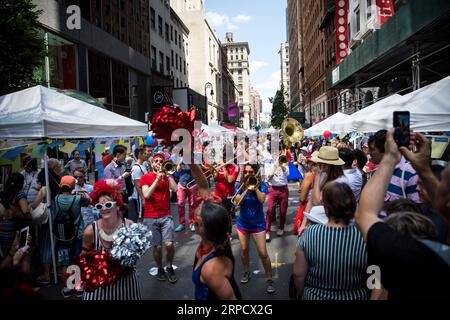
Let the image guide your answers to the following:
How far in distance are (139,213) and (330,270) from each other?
650 cm

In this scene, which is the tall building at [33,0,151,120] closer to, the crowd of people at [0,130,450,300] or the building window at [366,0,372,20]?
the crowd of people at [0,130,450,300]

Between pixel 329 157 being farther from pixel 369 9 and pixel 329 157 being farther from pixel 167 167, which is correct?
pixel 369 9

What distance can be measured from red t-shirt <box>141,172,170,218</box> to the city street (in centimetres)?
103

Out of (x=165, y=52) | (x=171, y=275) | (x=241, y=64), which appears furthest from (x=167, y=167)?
(x=241, y=64)

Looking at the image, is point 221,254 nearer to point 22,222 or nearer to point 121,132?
point 22,222

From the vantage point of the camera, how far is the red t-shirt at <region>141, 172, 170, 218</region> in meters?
5.05

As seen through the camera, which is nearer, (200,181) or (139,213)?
(200,181)

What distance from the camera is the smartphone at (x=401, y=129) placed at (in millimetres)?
1731

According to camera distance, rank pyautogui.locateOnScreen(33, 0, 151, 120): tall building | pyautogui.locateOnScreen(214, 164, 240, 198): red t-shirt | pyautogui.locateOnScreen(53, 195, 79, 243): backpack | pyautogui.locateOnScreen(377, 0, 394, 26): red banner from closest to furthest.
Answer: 1. pyautogui.locateOnScreen(53, 195, 79, 243): backpack
2. pyautogui.locateOnScreen(214, 164, 240, 198): red t-shirt
3. pyautogui.locateOnScreen(377, 0, 394, 26): red banner
4. pyautogui.locateOnScreen(33, 0, 151, 120): tall building

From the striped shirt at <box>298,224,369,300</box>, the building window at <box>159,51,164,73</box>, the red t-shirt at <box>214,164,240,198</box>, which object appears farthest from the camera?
the building window at <box>159,51,164,73</box>

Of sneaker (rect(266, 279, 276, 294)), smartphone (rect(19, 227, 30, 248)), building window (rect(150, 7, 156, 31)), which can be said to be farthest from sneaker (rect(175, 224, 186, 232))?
building window (rect(150, 7, 156, 31))

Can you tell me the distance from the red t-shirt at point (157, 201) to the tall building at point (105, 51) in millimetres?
10391

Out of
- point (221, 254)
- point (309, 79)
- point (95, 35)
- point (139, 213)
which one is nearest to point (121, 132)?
point (139, 213)
